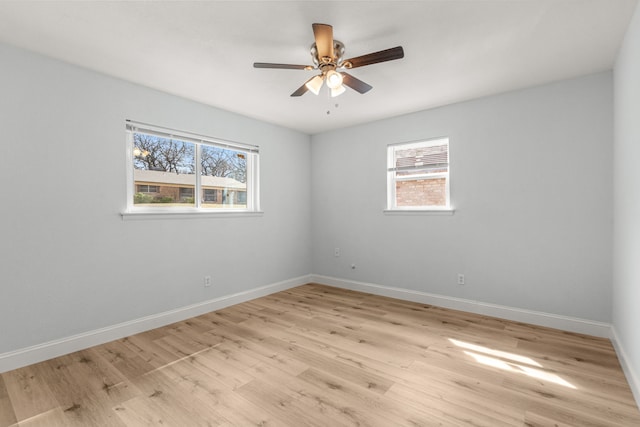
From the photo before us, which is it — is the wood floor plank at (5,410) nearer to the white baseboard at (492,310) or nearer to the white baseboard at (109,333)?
the white baseboard at (109,333)

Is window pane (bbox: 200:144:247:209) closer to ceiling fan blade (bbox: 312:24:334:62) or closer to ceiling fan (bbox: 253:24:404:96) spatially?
ceiling fan (bbox: 253:24:404:96)

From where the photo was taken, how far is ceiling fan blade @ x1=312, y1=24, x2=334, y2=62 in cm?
190

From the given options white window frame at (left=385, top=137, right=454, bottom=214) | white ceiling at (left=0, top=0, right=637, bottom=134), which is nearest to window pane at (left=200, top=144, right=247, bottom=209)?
white ceiling at (left=0, top=0, right=637, bottom=134)

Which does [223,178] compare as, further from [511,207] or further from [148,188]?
[511,207]

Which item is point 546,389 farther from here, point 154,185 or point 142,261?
point 154,185

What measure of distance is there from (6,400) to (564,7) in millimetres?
4374

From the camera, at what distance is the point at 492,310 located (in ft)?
11.2

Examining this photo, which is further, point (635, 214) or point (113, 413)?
point (635, 214)

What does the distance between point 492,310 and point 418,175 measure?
6.05 feet

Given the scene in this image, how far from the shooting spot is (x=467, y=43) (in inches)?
91.4

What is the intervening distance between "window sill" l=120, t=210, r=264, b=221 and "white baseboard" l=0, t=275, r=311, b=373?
103cm

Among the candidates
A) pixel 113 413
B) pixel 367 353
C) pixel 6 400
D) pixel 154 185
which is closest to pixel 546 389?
pixel 367 353

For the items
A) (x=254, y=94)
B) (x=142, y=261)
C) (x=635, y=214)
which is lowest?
(x=142, y=261)

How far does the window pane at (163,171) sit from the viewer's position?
10.4 ft
